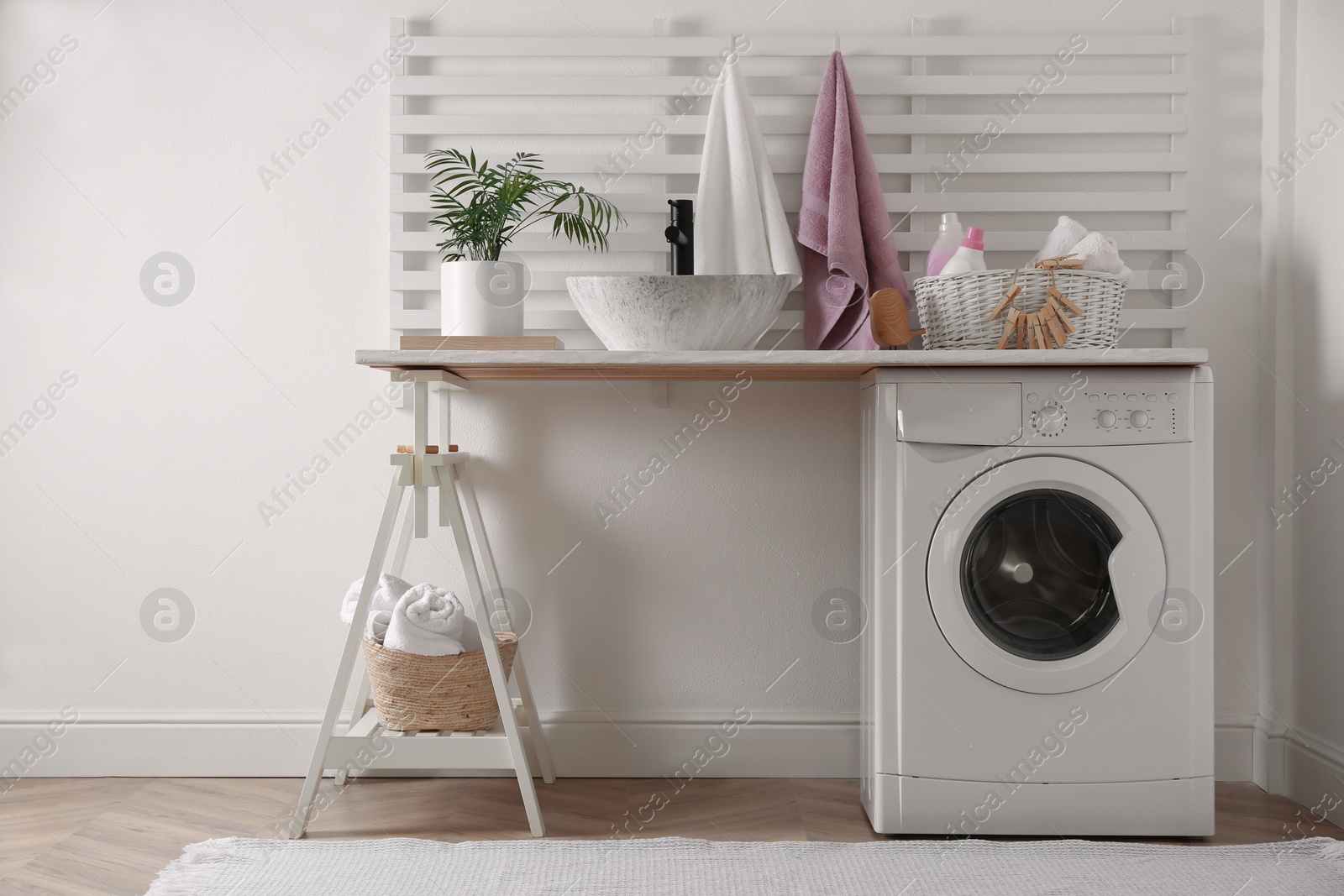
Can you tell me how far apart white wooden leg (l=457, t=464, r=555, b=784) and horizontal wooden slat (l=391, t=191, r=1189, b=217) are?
0.60 meters

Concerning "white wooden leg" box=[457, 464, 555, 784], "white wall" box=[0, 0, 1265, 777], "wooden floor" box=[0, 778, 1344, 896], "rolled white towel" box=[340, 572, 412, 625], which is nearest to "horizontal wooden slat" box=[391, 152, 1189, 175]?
"white wall" box=[0, 0, 1265, 777]

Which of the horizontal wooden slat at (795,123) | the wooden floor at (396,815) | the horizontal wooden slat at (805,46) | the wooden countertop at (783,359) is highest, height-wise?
the horizontal wooden slat at (805,46)

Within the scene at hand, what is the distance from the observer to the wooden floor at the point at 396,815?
1526 mm

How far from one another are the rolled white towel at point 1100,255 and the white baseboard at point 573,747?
1.05 metres

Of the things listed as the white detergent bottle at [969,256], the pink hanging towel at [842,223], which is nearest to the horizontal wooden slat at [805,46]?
the pink hanging towel at [842,223]

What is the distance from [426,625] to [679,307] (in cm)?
76

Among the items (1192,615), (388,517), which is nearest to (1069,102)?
(1192,615)

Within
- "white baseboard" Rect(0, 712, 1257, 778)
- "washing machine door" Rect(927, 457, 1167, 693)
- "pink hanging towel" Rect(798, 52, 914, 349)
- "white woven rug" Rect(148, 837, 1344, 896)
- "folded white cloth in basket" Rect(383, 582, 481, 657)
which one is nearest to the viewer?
"white woven rug" Rect(148, 837, 1344, 896)

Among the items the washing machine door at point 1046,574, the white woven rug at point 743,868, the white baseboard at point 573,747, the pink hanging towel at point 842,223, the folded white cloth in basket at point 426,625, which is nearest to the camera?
the white woven rug at point 743,868

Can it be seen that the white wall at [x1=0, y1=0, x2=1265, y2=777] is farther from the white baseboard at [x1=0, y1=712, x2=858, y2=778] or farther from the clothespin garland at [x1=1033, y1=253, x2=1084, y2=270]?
the clothespin garland at [x1=1033, y1=253, x2=1084, y2=270]

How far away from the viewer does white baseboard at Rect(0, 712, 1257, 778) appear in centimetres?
188

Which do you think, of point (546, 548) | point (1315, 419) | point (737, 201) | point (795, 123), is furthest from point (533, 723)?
point (1315, 419)

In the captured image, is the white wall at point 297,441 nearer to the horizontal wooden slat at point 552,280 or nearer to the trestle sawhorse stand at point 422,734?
the horizontal wooden slat at point 552,280

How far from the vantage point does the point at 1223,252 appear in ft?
6.17
